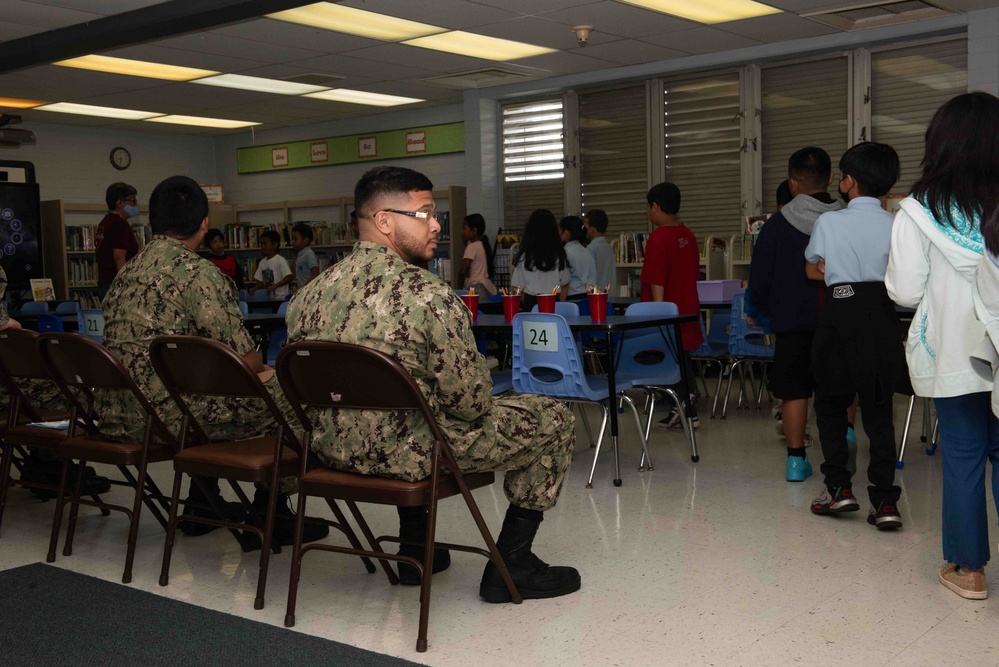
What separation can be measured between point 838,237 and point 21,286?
397 inches

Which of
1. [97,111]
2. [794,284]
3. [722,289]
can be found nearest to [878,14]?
[722,289]

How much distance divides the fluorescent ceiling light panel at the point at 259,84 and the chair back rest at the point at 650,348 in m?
5.28

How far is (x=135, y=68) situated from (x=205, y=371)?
657cm

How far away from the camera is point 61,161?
1190 cm

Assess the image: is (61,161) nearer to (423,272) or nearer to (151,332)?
(151,332)

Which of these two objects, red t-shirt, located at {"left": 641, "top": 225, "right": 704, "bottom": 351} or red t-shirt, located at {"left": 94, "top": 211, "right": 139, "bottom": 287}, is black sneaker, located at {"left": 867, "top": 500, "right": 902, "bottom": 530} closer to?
red t-shirt, located at {"left": 641, "top": 225, "right": 704, "bottom": 351}

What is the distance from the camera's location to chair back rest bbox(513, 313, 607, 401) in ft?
14.6

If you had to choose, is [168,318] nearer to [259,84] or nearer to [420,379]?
[420,379]

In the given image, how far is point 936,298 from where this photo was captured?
278 centimetres

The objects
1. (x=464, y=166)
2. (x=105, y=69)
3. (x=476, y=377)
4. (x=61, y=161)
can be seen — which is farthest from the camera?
(x=61, y=161)

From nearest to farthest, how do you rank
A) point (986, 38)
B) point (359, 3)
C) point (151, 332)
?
point (151, 332)
point (359, 3)
point (986, 38)

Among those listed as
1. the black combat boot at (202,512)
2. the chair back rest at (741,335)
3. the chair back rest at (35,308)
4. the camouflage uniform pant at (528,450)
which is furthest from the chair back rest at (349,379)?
the chair back rest at (35,308)

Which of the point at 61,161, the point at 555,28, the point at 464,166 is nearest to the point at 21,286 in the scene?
the point at 61,161

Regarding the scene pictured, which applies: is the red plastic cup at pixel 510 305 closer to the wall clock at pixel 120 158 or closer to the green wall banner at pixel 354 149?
the green wall banner at pixel 354 149
